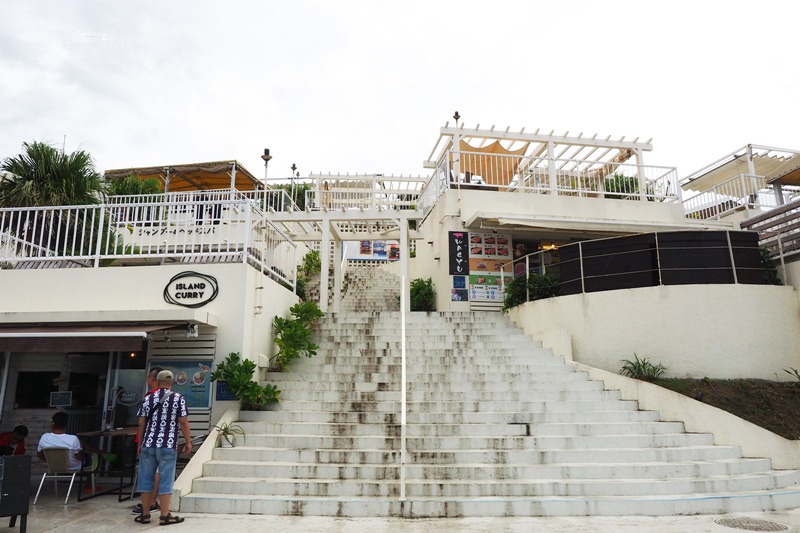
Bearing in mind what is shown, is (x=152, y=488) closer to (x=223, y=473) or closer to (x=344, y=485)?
(x=223, y=473)

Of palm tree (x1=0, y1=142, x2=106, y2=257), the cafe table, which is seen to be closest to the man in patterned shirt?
the cafe table

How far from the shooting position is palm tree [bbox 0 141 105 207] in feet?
31.2

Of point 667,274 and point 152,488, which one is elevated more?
point 667,274

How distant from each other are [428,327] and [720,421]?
16.8 feet

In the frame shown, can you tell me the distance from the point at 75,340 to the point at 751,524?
310 inches

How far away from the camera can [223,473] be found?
6.10 m

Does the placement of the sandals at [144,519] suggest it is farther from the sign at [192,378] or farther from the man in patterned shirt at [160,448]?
the sign at [192,378]

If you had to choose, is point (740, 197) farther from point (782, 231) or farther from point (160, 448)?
point (160, 448)

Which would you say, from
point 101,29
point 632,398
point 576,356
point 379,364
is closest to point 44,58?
point 101,29

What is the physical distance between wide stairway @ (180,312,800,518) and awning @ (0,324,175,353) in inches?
72.3

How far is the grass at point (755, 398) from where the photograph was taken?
715 cm

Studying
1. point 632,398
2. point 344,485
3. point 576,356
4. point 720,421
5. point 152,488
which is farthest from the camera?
point 576,356

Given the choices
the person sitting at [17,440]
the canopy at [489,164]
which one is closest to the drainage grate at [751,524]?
the person sitting at [17,440]

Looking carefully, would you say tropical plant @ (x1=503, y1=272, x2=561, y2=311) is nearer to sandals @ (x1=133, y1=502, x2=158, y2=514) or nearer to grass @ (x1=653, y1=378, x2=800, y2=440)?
grass @ (x1=653, y1=378, x2=800, y2=440)
